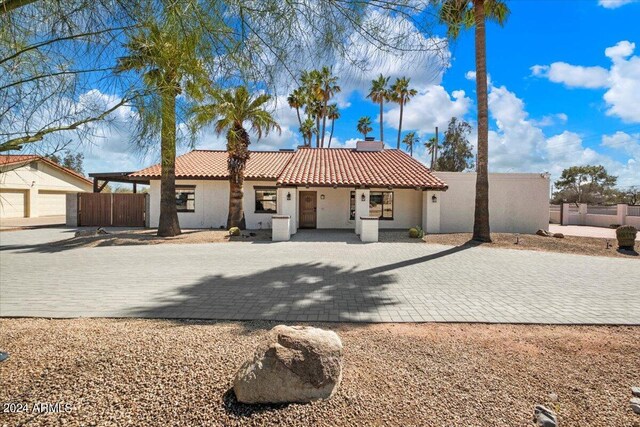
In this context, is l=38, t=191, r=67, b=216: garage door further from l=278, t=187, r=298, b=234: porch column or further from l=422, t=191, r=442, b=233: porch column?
l=422, t=191, r=442, b=233: porch column

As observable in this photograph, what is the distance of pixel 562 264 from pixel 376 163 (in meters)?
13.4

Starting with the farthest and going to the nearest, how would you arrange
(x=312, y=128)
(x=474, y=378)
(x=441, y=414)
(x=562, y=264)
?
(x=312, y=128) → (x=562, y=264) → (x=474, y=378) → (x=441, y=414)

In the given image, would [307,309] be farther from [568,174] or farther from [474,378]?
[568,174]

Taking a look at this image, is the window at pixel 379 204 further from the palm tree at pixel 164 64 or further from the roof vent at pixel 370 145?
the palm tree at pixel 164 64

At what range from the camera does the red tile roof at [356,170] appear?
17109 millimetres

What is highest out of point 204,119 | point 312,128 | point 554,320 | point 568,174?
point 312,128

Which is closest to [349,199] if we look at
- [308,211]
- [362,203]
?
[308,211]

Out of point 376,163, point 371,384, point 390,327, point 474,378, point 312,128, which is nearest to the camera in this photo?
point 371,384

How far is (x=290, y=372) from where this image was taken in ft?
9.28

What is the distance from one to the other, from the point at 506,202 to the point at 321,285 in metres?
17.5

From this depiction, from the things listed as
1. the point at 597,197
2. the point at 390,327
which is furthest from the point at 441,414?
the point at 597,197

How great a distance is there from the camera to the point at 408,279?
802 cm

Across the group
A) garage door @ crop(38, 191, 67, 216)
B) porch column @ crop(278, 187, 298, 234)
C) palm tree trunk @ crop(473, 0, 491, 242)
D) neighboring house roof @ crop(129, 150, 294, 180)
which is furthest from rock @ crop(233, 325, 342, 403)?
garage door @ crop(38, 191, 67, 216)

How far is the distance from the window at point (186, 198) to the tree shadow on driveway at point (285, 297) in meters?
13.7
